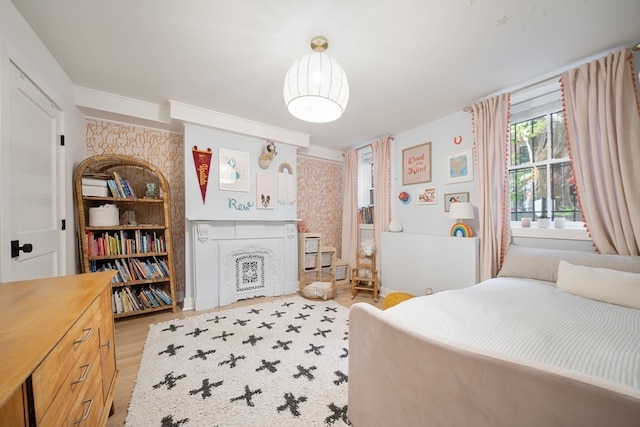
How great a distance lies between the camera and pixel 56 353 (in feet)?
2.25

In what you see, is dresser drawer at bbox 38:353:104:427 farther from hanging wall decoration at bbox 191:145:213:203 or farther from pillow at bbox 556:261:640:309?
pillow at bbox 556:261:640:309

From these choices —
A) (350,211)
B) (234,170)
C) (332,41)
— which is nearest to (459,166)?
(350,211)

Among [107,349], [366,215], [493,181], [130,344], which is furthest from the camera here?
[366,215]

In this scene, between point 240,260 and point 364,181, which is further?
point 364,181

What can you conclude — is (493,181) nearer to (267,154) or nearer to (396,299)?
(396,299)

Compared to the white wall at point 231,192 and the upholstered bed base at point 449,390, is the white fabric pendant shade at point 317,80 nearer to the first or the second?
the upholstered bed base at point 449,390

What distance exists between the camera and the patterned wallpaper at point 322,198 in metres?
4.16

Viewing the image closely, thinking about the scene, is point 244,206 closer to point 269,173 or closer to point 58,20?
point 269,173

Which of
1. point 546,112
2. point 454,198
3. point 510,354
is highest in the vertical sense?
point 546,112

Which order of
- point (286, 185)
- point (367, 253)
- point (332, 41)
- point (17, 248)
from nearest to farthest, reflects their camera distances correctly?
point (17, 248)
point (332, 41)
point (367, 253)
point (286, 185)

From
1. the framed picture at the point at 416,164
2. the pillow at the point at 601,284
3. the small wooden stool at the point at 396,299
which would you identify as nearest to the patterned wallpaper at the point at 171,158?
the framed picture at the point at 416,164

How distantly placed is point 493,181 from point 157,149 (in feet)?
13.1

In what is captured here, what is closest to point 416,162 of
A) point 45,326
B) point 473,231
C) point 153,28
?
point 473,231

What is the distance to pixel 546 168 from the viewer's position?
227 centimetres
